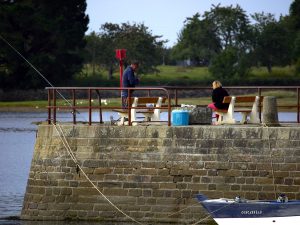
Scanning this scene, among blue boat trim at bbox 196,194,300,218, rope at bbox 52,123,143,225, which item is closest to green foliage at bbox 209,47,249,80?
rope at bbox 52,123,143,225

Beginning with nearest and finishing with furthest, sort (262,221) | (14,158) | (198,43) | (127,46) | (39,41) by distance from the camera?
(262,221) → (14,158) → (39,41) → (127,46) → (198,43)

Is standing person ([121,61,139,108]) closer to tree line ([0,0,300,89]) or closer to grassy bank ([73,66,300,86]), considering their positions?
tree line ([0,0,300,89])

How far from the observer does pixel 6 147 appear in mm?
56156

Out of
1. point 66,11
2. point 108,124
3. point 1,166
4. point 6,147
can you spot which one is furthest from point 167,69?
point 108,124

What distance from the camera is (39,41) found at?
101m

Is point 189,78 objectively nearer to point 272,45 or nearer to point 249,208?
point 272,45

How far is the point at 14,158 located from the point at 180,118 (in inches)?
962

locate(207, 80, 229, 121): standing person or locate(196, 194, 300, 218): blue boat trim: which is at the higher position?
locate(207, 80, 229, 121): standing person

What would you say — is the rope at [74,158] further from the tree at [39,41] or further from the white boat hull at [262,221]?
the tree at [39,41]

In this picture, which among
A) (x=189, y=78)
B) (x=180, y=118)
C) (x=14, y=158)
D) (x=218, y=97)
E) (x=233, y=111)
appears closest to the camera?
(x=180, y=118)

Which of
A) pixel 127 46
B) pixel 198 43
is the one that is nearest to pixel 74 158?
pixel 127 46

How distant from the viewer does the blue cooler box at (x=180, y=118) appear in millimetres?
26156

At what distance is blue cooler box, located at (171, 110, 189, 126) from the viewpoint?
85.8ft

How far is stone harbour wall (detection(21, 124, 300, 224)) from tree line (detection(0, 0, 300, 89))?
67922mm
